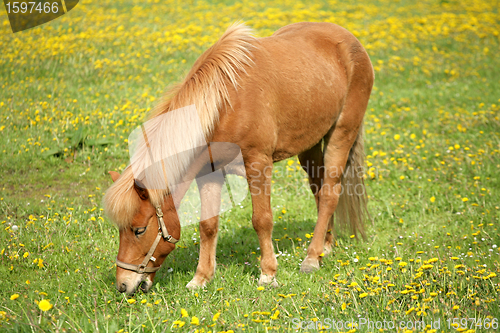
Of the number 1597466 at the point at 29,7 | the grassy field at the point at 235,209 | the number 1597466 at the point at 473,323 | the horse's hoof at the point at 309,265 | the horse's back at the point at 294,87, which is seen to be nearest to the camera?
the number 1597466 at the point at 473,323

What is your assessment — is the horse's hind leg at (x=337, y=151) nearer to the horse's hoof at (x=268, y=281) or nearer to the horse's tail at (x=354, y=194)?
the horse's tail at (x=354, y=194)

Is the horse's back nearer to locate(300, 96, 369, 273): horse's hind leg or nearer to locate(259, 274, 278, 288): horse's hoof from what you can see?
locate(300, 96, 369, 273): horse's hind leg

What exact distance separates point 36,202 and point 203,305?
114 inches

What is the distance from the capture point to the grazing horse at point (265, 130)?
3.26 meters

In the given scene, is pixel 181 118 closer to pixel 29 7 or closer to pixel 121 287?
pixel 121 287

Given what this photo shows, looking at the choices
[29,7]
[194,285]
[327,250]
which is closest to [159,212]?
[194,285]

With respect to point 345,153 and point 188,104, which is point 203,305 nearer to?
point 188,104

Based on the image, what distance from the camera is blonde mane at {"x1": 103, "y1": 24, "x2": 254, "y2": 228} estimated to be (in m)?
3.11

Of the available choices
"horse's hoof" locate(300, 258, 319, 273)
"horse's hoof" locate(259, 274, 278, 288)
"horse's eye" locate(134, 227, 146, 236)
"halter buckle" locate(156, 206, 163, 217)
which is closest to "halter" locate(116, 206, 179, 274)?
"halter buckle" locate(156, 206, 163, 217)

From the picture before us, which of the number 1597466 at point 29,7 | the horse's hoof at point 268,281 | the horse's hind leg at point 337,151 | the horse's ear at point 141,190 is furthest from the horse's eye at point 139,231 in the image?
the number 1597466 at point 29,7

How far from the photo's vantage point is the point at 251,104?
3.55 meters

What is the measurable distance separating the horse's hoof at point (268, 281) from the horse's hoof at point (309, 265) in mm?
465

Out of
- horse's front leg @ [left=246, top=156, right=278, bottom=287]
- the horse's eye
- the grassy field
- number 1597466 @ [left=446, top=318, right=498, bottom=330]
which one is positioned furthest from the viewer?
horse's front leg @ [left=246, top=156, right=278, bottom=287]

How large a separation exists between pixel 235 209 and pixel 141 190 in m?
2.41
